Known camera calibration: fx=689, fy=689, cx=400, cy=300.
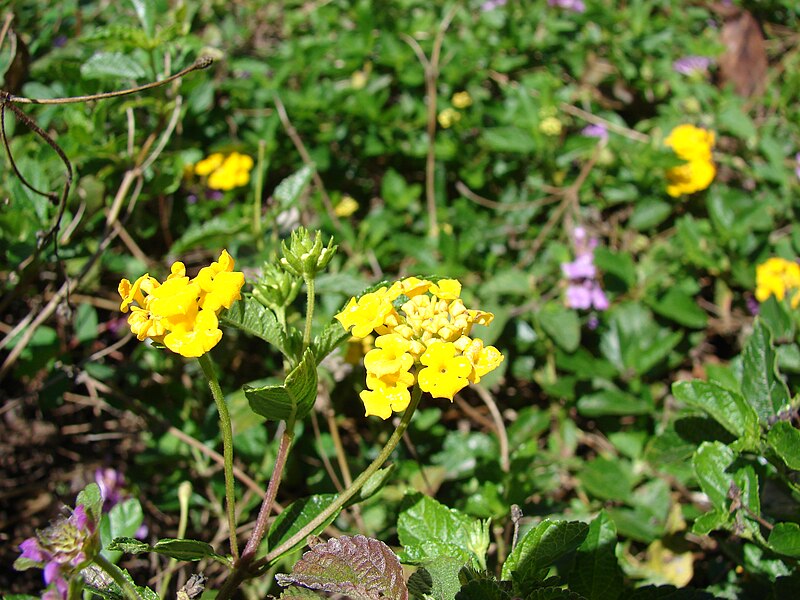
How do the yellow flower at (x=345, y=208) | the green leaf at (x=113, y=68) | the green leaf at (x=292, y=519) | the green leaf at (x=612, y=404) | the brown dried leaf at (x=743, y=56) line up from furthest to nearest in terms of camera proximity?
the brown dried leaf at (x=743, y=56)
the yellow flower at (x=345, y=208)
the green leaf at (x=612, y=404)
the green leaf at (x=113, y=68)
the green leaf at (x=292, y=519)

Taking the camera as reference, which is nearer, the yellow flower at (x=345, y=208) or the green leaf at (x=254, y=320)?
the green leaf at (x=254, y=320)

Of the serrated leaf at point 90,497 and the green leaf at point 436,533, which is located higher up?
the serrated leaf at point 90,497

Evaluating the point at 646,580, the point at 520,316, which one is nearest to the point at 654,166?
the point at 520,316

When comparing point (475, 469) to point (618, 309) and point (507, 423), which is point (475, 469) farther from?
point (618, 309)

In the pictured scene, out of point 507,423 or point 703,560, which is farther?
point 507,423

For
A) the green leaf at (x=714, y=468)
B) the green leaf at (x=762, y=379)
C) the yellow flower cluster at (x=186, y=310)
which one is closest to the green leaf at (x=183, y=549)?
the yellow flower cluster at (x=186, y=310)

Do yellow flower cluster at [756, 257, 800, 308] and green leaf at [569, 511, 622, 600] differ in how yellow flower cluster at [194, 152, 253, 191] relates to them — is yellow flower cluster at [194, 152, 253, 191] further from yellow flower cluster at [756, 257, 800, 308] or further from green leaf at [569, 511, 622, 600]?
yellow flower cluster at [756, 257, 800, 308]

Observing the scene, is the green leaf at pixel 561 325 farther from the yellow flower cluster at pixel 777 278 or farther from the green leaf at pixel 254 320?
the green leaf at pixel 254 320
